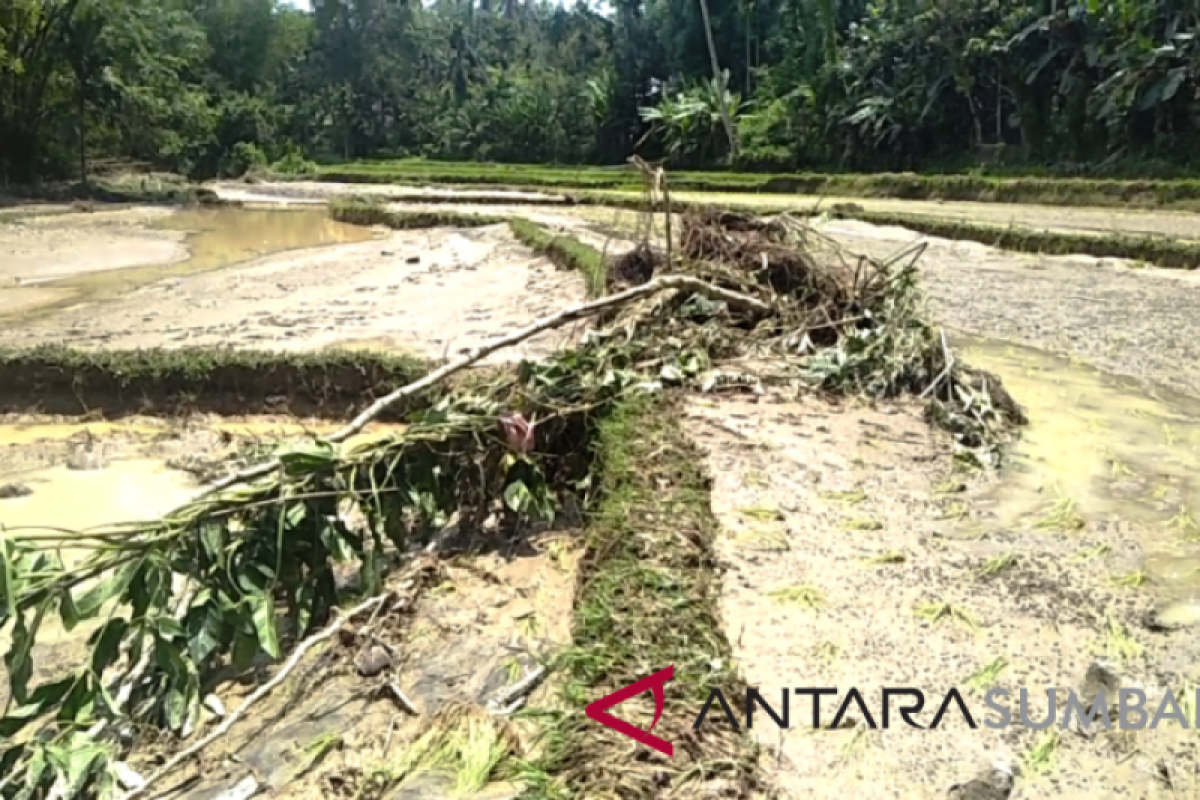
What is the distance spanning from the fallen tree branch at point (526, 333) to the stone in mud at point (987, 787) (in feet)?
8.88

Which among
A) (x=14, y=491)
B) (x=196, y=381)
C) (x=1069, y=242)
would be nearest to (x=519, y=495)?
(x=14, y=491)

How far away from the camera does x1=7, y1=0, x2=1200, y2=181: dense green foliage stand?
2400cm

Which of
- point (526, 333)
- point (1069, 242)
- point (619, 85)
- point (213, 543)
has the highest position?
point (619, 85)

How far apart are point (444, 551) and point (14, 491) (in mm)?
3206

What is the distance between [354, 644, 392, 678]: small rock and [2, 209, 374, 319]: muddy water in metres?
10.8

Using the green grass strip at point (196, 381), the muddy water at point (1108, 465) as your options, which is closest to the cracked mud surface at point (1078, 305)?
the muddy water at point (1108, 465)

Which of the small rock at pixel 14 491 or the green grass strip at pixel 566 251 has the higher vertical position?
the green grass strip at pixel 566 251

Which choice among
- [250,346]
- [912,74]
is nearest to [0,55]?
[250,346]

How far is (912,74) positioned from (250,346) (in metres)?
24.2

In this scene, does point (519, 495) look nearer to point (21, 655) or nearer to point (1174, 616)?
point (21, 655)

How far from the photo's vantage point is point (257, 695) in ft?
11.6

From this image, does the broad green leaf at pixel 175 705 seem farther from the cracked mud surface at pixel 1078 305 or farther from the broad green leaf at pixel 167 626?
the cracked mud surface at pixel 1078 305

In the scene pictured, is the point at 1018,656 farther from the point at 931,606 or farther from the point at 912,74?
the point at 912,74

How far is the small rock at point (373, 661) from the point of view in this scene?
3822 millimetres
